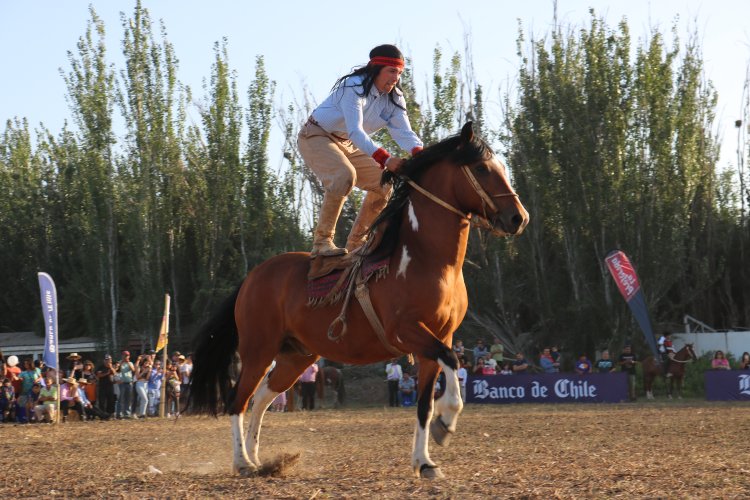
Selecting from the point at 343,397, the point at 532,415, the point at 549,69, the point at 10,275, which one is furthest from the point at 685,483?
the point at 10,275

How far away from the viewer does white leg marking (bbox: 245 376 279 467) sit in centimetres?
877

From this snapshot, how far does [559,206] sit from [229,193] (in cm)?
1234

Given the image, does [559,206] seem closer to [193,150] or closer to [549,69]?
[549,69]

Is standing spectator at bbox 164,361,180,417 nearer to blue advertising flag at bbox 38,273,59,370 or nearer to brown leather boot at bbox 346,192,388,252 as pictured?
blue advertising flag at bbox 38,273,59,370

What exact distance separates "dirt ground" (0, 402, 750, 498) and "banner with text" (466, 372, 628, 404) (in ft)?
18.6

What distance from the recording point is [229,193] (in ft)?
121

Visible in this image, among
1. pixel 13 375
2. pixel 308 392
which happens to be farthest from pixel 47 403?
pixel 308 392

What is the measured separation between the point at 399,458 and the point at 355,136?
3796mm

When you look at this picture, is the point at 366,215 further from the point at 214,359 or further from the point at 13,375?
the point at 13,375

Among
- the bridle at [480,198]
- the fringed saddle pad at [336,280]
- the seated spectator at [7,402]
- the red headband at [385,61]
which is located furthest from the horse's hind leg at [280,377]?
the seated spectator at [7,402]

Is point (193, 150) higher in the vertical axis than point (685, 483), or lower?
higher

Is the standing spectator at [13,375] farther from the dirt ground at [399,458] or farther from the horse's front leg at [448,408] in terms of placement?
the horse's front leg at [448,408]

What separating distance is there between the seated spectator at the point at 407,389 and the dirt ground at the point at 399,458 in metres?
7.05

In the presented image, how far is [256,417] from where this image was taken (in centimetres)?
887
